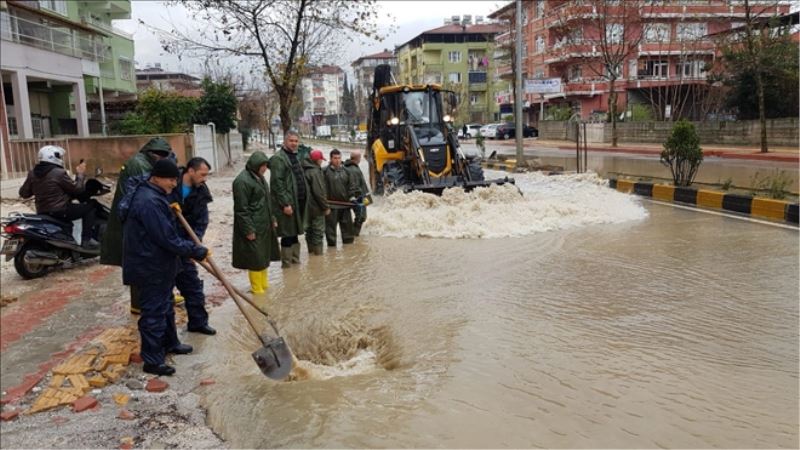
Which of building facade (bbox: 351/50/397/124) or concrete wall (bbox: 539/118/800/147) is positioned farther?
building facade (bbox: 351/50/397/124)

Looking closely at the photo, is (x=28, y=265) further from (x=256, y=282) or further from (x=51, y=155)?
(x=256, y=282)

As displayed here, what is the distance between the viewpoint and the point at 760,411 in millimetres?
3457

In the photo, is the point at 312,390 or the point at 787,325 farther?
the point at 787,325

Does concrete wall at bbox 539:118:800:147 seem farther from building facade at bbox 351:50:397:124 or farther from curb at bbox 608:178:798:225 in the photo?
building facade at bbox 351:50:397:124

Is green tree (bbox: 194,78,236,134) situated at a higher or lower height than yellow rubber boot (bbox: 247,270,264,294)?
higher

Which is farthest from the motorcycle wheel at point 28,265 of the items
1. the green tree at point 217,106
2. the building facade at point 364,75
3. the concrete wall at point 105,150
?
the building facade at point 364,75

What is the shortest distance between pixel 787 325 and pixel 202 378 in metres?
4.33

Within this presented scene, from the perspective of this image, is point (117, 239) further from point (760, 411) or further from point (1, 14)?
point (760, 411)

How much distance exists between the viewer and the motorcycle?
233 inches

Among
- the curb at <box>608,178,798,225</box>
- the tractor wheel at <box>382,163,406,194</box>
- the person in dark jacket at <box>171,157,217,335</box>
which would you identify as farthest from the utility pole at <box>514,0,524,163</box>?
the person in dark jacket at <box>171,157,217,335</box>

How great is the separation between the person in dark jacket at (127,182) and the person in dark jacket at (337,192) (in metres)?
3.20

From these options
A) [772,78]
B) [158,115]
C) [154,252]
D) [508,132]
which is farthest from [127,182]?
[508,132]

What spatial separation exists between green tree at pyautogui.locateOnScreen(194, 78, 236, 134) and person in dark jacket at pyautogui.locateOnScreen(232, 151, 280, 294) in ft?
64.1

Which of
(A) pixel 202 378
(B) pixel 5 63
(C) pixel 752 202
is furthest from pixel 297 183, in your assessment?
(C) pixel 752 202
